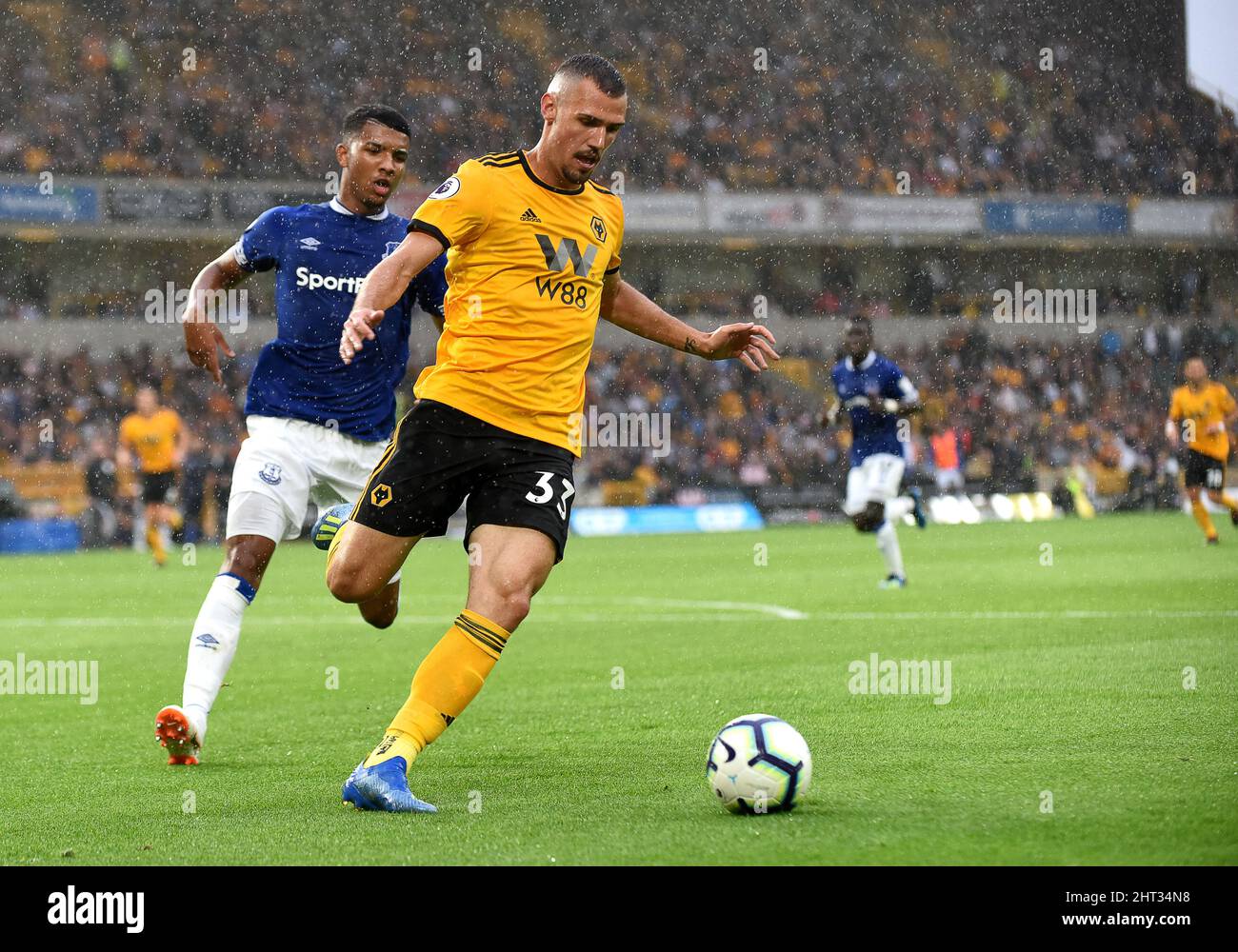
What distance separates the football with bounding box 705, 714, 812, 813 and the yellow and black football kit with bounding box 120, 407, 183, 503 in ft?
49.3

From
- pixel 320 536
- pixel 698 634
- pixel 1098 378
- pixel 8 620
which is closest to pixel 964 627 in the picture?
pixel 698 634

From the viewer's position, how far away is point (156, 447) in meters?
18.3

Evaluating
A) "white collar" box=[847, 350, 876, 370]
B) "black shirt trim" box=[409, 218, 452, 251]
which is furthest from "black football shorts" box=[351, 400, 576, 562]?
"white collar" box=[847, 350, 876, 370]

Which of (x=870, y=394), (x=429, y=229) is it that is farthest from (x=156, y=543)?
(x=429, y=229)

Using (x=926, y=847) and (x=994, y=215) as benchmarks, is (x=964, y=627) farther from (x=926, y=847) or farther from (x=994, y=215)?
(x=994, y=215)

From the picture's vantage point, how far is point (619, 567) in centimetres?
1712

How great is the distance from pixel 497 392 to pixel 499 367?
86mm

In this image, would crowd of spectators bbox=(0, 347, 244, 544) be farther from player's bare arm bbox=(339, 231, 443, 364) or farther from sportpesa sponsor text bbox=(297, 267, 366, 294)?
player's bare arm bbox=(339, 231, 443, 364)

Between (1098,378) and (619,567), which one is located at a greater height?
(1098,378)

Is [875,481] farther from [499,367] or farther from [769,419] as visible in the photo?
[769,419]

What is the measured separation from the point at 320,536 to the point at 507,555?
157 centimetres

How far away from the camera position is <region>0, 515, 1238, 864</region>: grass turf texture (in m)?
3.96

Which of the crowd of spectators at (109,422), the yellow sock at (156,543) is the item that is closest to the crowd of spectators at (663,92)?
the crowd of spectators at (109,422)
